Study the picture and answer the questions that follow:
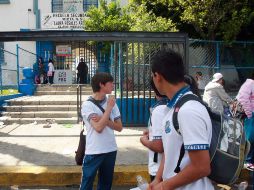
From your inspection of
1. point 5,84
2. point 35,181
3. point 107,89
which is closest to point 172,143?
point 107,89

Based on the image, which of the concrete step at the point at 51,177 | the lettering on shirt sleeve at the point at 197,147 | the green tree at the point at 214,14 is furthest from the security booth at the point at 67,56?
the lettering on shirt sleeve at the point at 197,147

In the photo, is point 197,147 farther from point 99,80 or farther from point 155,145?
point 99,80

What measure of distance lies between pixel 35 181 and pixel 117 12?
13.3 metres

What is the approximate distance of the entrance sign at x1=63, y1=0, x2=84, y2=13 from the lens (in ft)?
65.8

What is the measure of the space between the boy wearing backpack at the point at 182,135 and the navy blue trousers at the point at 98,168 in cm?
188

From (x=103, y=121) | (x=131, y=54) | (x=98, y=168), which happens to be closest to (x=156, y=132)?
(x=103, y=121)

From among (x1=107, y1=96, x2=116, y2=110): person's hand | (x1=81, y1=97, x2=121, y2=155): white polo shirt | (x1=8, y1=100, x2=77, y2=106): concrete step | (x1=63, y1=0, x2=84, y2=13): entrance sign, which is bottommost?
(x1=8, y1=100, x2=77, y2=106): concrete step

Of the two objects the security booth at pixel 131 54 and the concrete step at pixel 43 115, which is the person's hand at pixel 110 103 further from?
the concrete step at pixel 43 115

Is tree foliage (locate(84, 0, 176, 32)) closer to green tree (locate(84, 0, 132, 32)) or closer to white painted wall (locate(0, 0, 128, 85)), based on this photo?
green tree (locate(84, 0, 132, 32))

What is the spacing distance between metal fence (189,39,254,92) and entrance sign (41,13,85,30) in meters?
7.32

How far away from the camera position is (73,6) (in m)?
20.1

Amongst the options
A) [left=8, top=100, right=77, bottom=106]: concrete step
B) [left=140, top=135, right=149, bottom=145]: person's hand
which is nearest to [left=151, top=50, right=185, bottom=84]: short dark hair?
[left=140, top=135, right=149, bottom=145]: person's hand

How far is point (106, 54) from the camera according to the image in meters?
18.2

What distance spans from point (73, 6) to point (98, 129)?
55.2 ft
